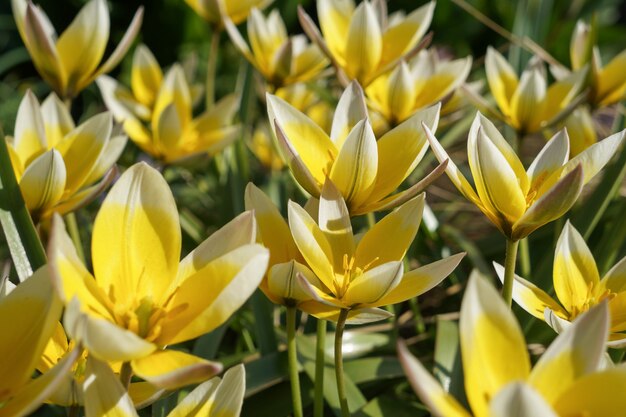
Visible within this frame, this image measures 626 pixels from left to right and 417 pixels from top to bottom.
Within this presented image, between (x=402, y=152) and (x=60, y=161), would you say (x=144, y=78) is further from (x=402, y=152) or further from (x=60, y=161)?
(x=402, y=152)

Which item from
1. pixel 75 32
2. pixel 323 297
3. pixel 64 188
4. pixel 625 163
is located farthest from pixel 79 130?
pixel 625 163

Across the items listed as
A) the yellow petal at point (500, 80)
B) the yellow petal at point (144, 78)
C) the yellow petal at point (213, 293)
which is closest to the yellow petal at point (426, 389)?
the yellow petal at point (213, 293)

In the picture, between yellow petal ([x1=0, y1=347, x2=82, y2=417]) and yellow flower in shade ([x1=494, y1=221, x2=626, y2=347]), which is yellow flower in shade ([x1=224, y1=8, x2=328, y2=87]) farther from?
yellow petal ([x1=0, y1=347, x2=82, y2=417])

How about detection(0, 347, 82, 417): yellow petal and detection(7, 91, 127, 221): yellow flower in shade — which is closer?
detection(0, 347, 82, 417): yellow petal

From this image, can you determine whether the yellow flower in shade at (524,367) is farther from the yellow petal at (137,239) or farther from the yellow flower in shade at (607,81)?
the yellow flower in shade at (607,81)

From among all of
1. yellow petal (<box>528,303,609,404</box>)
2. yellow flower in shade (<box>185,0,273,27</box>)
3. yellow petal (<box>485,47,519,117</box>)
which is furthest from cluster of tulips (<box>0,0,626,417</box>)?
yellow flower in shade (<box>185,0,273,27</box>)

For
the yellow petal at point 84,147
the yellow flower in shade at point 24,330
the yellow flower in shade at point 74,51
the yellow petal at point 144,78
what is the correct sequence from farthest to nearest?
the yellow petal at point 144,78
the yellow flower in shade at point 74,51
the yellow petal at point 84,147
the yellow flower in shade at point 24,330
